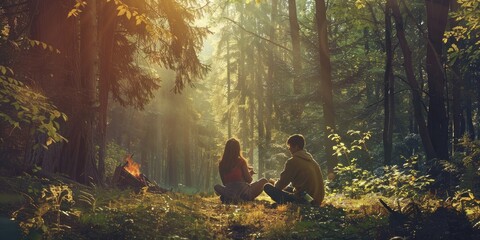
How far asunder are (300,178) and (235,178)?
73.9 inches

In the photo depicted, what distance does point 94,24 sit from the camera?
10.8 meters

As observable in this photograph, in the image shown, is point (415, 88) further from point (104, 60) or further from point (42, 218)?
point (42, 218)

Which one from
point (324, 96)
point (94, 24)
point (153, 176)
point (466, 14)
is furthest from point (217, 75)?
point (466, 14)

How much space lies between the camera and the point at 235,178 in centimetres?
1076

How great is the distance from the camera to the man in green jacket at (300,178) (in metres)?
9.37

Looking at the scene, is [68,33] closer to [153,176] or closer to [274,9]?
[274,9]

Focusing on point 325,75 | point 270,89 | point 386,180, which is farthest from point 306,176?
point 270,89

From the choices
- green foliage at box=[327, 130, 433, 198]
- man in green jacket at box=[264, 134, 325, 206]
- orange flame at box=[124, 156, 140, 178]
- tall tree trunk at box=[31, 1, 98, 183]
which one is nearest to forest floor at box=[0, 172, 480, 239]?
green foliage at box=[327, 130, 433, 198]

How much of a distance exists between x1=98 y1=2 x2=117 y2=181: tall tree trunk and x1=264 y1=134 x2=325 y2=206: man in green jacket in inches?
181

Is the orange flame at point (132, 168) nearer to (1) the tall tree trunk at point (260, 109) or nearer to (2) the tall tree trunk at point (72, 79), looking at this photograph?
(2) the tall tree trunk at point (72, 79)

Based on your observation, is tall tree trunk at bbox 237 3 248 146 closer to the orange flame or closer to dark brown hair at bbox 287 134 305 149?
the orange flame

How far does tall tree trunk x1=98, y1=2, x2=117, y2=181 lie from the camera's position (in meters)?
11.6

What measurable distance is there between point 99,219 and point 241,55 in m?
30.8

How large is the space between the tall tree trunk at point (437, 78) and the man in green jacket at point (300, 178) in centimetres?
278
